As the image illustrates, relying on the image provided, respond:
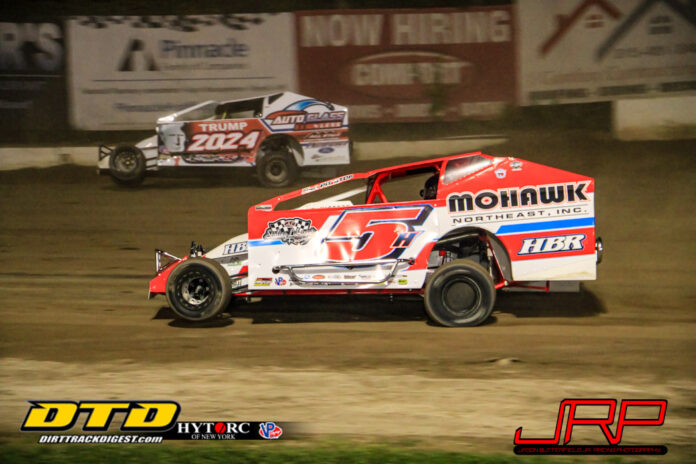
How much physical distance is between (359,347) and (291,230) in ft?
4.25

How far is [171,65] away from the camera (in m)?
15.5

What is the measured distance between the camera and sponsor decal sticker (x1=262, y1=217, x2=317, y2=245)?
24.3 ft

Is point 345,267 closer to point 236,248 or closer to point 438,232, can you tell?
point 438,232

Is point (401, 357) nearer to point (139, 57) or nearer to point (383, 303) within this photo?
point (383, 303)

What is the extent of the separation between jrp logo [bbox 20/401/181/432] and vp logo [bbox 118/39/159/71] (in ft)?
37.8

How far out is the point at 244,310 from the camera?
8.25 m

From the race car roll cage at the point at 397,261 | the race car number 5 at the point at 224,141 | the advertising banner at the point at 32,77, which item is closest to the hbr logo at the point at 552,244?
Answer: the race car roll cage at the point at 397,261

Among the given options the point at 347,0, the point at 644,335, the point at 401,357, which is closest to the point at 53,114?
the point at 347,0

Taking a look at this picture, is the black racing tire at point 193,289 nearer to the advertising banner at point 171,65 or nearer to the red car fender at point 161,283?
the red car fender at point 161,283

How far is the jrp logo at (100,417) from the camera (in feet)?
15.9

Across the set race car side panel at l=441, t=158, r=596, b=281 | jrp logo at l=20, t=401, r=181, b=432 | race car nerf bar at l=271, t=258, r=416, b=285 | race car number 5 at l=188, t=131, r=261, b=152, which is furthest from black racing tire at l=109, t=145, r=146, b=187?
jrp logo at l=20, t=401, r=181, b=432

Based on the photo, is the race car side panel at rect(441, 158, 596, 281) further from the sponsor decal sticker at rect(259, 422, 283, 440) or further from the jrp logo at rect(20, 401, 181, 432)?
the jrp logo at rect(20, 401, 181, 432)

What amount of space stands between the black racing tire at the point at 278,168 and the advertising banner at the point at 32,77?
470 centimetres

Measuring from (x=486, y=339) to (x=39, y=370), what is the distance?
12.6ft
